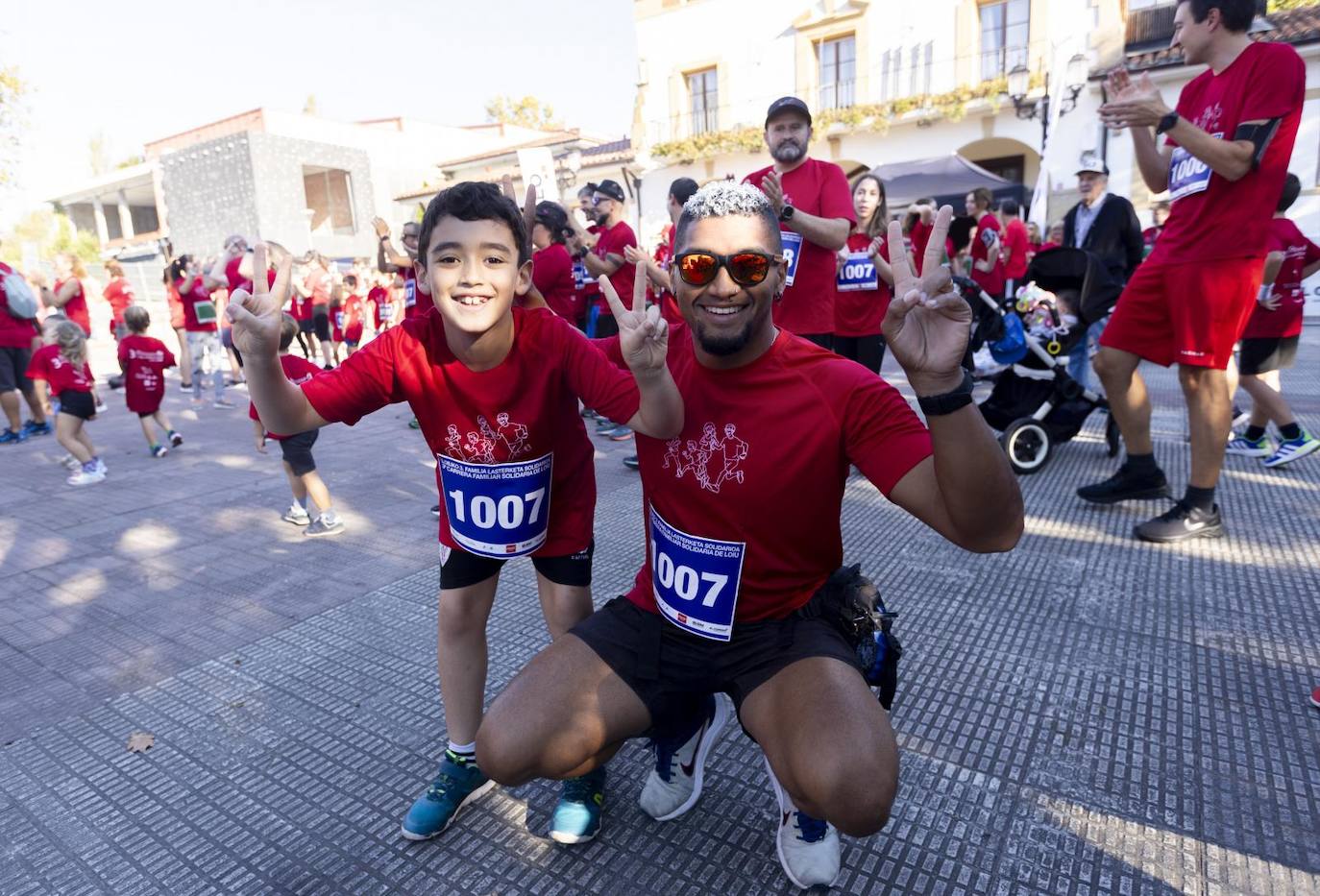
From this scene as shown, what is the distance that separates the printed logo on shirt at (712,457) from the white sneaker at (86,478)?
6680 millimetres

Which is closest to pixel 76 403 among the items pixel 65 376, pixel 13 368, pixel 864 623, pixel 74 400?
pixel 74 400

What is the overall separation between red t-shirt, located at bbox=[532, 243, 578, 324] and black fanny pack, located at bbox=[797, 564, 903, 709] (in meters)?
4.25


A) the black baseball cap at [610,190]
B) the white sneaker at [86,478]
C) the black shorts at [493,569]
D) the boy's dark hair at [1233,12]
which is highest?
the boy's dark hair at [1233,12]

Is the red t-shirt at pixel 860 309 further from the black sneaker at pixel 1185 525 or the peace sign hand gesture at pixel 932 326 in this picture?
the peace sign hand gesture at pixel 932 326

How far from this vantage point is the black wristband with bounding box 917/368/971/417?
62.5 inches

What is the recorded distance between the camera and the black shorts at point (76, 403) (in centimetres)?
675

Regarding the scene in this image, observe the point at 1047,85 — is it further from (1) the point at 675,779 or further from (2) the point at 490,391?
(1) the point at 675,779

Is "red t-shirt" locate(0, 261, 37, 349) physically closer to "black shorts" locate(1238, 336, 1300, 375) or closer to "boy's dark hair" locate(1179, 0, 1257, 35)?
"boy's dark hair" locate(1179, 0, 1257, 35)

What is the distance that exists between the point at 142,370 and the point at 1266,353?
8.93 m

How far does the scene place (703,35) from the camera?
24.3 m

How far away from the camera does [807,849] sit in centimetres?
191

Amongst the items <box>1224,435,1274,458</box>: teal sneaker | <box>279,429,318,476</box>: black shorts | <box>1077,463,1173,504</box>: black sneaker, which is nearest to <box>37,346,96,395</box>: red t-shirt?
<box>279,429,318,476</box>: black shorts

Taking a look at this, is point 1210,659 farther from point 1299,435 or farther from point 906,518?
point 1299,435

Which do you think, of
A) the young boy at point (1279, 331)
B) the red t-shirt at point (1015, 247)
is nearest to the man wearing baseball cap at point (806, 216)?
the young boy at point (1279, 331)
